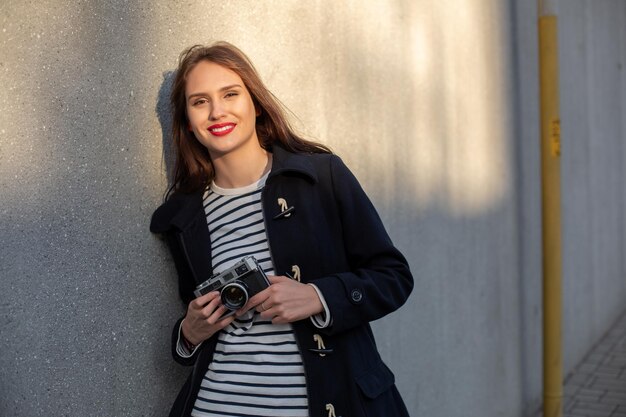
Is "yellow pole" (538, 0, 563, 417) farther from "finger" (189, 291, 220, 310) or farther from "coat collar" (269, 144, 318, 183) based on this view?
"finger" (189, 291, 220, 310)

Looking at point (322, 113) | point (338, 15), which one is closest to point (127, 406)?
point (322, 113)

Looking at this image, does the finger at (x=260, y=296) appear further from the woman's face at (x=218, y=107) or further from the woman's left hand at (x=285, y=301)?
the woman's face at (x=218, y=107)

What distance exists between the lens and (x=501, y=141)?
5629 mm

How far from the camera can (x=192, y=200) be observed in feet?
9.48

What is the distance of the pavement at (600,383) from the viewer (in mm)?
6199

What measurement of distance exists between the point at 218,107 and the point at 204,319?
583mm

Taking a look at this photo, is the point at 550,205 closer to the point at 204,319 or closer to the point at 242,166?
the point at 242,166

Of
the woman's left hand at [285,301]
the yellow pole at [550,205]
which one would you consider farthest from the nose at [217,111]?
the yellow pole at [550,205]

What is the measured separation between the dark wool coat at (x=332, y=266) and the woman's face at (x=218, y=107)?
0.14 metres

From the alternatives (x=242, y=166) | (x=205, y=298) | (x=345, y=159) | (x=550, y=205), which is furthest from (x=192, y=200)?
(x=550, y=205)

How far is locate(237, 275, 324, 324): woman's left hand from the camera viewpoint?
8.36 ft

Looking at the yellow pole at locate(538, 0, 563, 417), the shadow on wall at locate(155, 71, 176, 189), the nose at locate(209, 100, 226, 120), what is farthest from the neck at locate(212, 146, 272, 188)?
the yellow pole at locate(538, 0, 563, 417)

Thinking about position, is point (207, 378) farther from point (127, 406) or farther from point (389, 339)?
point (389, 339)

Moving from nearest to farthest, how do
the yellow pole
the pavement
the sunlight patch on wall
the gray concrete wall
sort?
the gray concrete wall → the sunlight patch on wall → the yellow pole → the pavement
